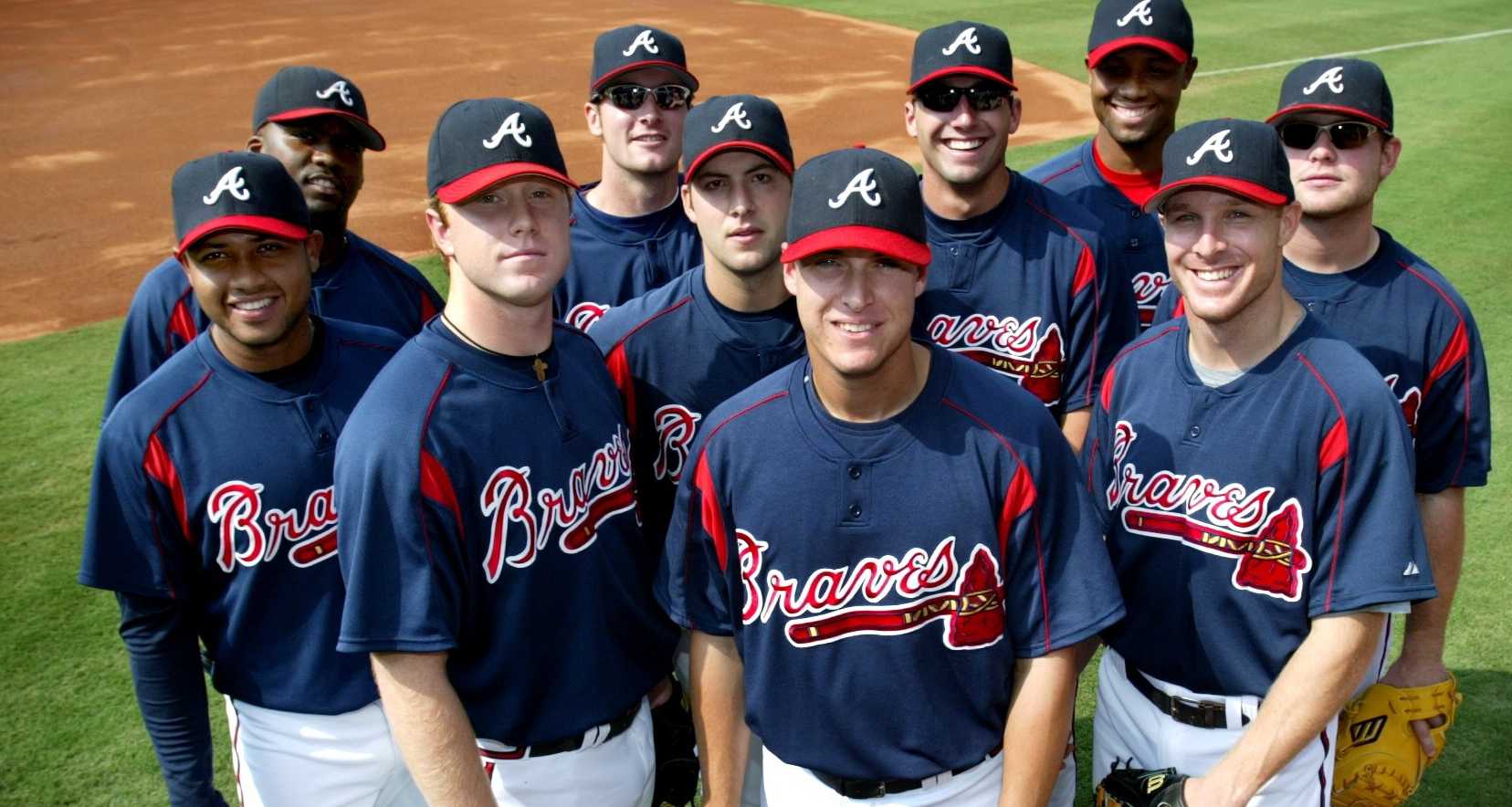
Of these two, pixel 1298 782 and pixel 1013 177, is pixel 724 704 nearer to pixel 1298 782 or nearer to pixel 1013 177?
pixel 1298 782

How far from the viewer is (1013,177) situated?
12.4ft

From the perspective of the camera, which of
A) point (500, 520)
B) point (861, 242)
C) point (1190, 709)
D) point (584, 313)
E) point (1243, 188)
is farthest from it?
point (584, 313)

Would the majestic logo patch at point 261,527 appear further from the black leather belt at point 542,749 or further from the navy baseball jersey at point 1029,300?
the navy baseball jersey at point 1029,300

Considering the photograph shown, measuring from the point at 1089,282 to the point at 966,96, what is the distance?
0.64 m

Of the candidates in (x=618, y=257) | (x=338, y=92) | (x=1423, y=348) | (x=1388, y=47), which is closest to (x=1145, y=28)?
(x=1423, y=348)

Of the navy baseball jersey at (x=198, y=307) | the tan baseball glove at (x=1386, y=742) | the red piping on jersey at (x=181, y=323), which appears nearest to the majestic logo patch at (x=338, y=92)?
the navy baseball jersey at (x=198, y=307)

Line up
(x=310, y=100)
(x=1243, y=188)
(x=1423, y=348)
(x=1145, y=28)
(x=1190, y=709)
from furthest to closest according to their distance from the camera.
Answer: (x=1145, y=28)
(x=310, y=100)
(x=1423, y=348)
(x=1190, y=709)
(x=1243, y=188)

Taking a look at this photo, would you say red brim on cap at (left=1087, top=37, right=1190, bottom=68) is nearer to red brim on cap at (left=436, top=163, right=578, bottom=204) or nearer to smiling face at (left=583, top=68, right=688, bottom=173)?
smiling face at (left=583, top=68, right=688, bottom=173)

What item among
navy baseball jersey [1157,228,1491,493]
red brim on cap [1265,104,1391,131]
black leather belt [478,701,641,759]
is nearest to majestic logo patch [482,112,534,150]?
black leather belt [478,701,641,759]

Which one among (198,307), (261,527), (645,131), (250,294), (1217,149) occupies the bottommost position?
(261,527)

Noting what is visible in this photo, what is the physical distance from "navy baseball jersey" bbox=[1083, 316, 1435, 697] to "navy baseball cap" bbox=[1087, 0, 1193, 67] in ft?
4.63

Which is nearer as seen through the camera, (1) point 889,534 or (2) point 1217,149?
(1) point 889,534

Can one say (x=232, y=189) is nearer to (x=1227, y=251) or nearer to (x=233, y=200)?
(x=233, y=200)

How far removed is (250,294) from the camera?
2945 mm
